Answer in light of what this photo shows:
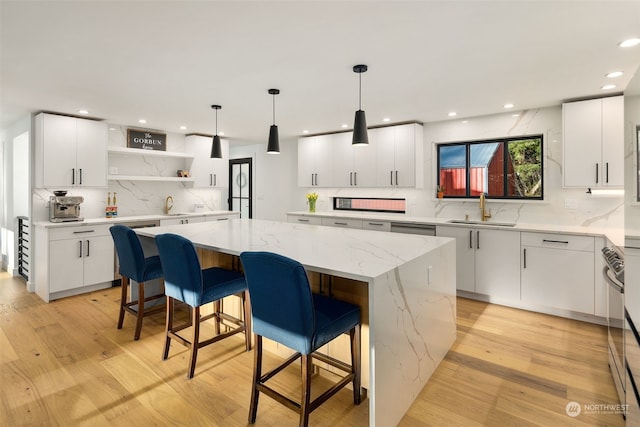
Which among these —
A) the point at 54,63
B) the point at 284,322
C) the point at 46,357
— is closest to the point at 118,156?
the point at 54,63

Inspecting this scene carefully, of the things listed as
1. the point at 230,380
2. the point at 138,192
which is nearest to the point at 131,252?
the point at 230,380

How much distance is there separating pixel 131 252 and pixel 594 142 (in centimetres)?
479

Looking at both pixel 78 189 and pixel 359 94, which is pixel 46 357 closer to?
pixel 78 189

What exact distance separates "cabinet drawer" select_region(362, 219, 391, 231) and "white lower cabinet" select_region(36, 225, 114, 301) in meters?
3.61

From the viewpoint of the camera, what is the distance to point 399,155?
5023 mm

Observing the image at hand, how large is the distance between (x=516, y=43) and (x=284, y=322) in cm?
246

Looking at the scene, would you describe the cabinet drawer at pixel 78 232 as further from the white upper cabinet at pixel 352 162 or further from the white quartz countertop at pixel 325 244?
the white upper cabinet at pixel 352 162

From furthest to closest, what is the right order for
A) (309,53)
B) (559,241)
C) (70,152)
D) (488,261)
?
(70,152) < (488,261) < (559,241) < (309,53)

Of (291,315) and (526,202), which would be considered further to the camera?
(526,202)

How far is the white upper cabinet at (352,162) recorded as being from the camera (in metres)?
5.33

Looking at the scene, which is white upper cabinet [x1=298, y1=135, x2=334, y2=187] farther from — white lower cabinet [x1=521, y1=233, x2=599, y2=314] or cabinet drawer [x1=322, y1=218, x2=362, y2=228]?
white lower cabinet [x1=521, y1=233, x2=599, y2=314]

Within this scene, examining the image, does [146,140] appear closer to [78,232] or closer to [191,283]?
[78,232]

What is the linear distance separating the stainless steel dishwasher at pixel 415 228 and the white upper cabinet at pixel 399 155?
68 cm

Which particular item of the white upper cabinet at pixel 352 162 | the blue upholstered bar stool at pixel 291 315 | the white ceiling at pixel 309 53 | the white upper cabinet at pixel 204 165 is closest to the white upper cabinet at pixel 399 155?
the white upper cabinet at pixel 352 162
